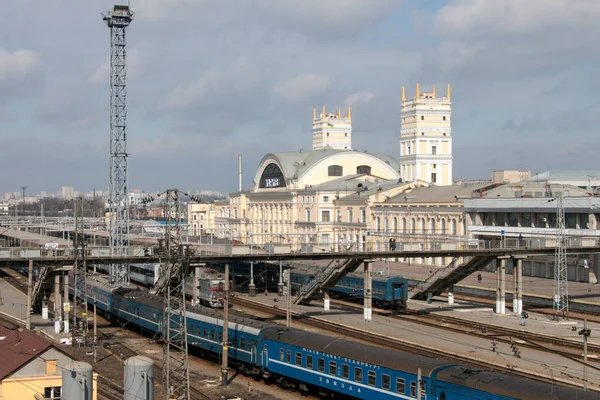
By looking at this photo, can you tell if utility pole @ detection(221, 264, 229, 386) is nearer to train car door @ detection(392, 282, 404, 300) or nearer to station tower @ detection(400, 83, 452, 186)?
train car door @ detection(392, 282, 404, 300)

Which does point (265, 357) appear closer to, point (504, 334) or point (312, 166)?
point (504, 334)

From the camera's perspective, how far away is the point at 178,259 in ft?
115

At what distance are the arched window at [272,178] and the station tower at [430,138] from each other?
21.5 meters

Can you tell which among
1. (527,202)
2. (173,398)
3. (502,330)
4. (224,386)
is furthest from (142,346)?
(527,202)

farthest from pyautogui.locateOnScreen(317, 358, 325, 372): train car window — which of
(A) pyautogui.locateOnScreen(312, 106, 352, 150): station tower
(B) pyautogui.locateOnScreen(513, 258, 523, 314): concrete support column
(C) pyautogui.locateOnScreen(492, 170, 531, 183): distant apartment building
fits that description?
(A) pyautogui.locateOnScreen(312, 106, 352, 150): station tower

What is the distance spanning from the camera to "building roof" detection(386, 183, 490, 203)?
97562 mm

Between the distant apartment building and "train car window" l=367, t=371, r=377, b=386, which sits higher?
the distant apartment building

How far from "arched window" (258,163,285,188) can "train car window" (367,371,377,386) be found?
4026 inches

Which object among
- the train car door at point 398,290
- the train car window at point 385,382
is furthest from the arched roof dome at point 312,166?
the train car window at point 385,382

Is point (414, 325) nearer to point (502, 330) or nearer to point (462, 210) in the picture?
point (502, 330)

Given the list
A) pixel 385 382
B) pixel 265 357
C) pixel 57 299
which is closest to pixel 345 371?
pixel 385 382

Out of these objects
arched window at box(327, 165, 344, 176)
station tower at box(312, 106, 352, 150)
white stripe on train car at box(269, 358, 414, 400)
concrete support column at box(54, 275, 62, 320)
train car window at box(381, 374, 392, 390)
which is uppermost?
station tower at box(312, 106, 352, 150)

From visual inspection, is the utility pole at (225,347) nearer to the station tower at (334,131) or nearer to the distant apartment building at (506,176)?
the distant apartment building at (506,176)

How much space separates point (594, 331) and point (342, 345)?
23696mm
